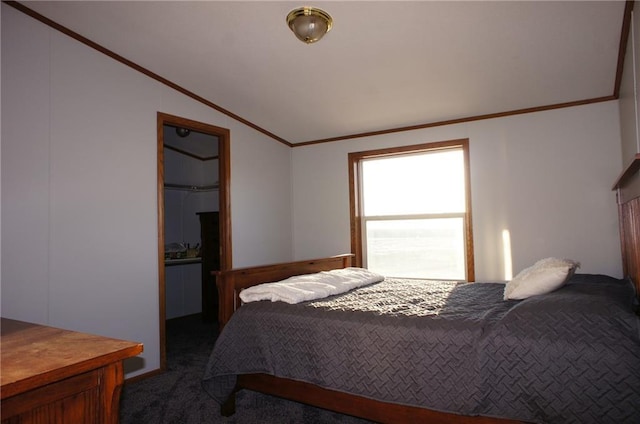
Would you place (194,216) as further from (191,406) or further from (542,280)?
(542,280)

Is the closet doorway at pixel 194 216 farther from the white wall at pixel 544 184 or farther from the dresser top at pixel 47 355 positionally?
the dresser top at pixel 47 355

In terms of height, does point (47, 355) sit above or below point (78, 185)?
below

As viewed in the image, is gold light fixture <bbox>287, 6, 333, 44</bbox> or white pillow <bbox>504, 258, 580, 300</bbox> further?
gold light fixture <bbox>287, 6, 333, 44</bbox>

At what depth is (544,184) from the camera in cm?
357

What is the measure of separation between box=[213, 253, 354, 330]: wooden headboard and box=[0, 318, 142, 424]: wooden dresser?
4.25ft

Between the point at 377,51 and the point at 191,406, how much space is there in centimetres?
275

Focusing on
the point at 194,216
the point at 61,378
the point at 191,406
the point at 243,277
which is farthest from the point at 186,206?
the point at 61,378

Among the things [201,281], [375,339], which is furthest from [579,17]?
[201,281]

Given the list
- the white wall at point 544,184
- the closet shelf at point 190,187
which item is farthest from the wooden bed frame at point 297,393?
the closet shelf at point 190,187

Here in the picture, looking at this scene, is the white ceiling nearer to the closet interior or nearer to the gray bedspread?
the gray bedspread

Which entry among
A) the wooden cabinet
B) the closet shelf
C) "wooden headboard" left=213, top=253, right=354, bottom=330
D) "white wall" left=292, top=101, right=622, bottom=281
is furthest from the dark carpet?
the closet shelf

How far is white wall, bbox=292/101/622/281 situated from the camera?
335cm

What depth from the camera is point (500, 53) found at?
2.82 meters

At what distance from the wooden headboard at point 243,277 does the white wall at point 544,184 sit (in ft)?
5.87
